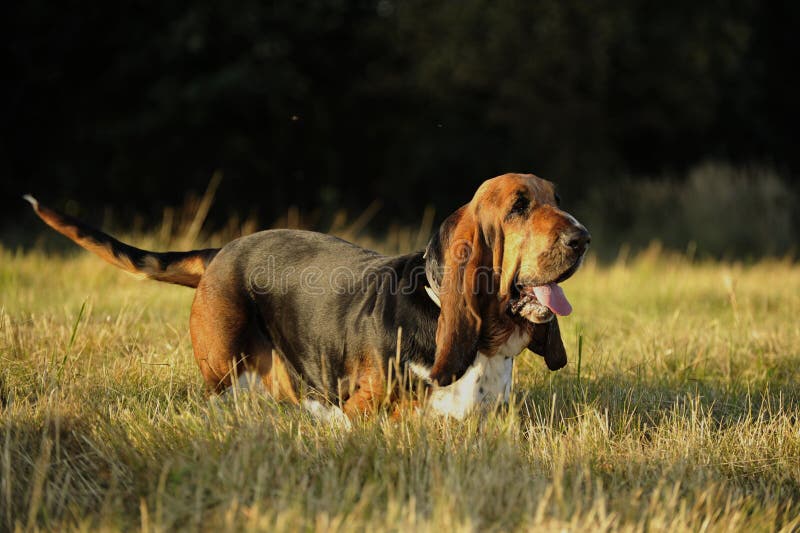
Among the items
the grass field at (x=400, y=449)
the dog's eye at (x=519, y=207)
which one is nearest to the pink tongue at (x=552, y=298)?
the dog's eye at (x=519, y=207)

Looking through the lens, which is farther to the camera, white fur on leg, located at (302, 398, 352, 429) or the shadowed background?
the shadowed background

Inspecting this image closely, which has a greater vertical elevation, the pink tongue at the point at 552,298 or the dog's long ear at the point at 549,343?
the pink tongue at the point at 552,298

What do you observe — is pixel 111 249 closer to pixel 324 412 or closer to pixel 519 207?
pixel 324 412

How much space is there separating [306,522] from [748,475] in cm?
184

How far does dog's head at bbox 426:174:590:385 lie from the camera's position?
11.1 feet

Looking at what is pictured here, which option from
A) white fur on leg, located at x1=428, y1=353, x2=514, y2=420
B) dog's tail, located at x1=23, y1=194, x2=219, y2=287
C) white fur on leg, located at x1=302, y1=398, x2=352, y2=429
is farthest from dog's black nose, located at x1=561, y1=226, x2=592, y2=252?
dog's tail, located at x1=23, y1=194, x2=219, y2=287

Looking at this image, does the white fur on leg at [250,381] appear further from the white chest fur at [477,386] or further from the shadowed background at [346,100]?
the shadowed background at [346,100]

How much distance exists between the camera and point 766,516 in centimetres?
281

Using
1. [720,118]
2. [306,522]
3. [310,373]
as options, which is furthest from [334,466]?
[720,118]

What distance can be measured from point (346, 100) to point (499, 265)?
14673 millimetres

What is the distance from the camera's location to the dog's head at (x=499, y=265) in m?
3.39

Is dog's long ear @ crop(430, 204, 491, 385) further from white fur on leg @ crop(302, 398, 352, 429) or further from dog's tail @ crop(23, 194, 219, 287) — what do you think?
dog's tail @ crop(23, 194, 219, 287)

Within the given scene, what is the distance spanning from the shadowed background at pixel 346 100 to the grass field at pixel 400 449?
327 inches

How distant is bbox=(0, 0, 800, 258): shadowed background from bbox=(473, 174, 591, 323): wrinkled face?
378 inches
